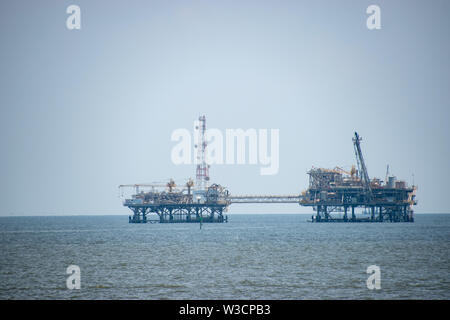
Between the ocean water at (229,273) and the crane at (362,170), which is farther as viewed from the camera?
the crane at (362,170)

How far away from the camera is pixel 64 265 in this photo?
63594 mm

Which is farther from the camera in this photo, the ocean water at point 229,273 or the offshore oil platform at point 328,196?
the offshore oil platform at point 328,196

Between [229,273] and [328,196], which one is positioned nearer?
[229,273]

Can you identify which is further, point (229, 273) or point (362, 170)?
point (362, 170)

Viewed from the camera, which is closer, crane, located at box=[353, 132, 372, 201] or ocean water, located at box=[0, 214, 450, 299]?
ocean water, located at box=[0, 214, 450, 299]

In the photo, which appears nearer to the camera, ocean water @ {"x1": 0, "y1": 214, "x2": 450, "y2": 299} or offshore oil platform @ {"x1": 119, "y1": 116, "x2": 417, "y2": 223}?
ocean water @ {"x1": 0, "y1": 214, "x2": 450, "y2": 299}

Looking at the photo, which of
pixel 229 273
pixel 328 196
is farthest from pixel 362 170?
pixel 229 273

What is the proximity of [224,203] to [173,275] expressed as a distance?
12724 cm

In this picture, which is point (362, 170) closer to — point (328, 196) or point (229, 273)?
point (328, 196)
